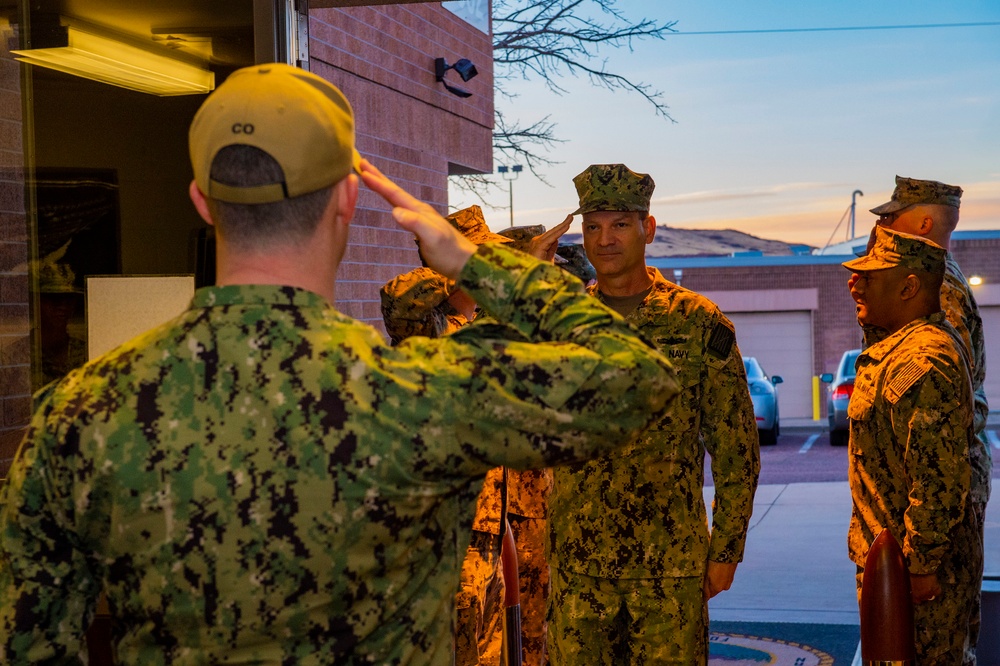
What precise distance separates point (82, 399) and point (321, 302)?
37cm

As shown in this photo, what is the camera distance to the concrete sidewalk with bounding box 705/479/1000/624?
23.3 feet

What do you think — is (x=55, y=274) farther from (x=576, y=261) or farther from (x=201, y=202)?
(x=576, y=261)

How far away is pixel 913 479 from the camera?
406cm

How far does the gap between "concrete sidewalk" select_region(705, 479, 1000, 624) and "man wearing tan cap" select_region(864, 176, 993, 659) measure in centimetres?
183

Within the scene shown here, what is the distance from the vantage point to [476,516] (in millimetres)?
4090

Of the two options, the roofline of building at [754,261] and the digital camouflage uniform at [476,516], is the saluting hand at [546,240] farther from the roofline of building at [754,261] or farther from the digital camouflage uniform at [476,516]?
the roofline of building at [754,261]

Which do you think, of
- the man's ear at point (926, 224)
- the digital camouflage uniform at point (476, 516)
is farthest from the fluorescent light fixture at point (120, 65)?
the man's ear at point (926, 224)

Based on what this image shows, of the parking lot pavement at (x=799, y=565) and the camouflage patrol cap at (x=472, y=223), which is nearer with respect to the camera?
the camouflage patrol cap at (x=472, y=223)

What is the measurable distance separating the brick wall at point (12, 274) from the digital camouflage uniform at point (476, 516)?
154 cm

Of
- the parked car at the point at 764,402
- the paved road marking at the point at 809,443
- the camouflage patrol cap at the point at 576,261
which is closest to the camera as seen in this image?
the camouflage patrol cap at the point at 576,261

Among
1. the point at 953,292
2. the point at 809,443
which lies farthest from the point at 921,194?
the point at 809,443

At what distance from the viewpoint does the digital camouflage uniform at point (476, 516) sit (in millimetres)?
4164

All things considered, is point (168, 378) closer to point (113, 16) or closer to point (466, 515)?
point (466, 515)

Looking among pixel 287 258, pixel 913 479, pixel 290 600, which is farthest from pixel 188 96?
pixel 913 479
